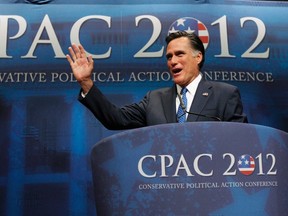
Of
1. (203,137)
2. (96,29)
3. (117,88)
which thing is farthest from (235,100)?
(96,29)

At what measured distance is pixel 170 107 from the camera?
3.59ft

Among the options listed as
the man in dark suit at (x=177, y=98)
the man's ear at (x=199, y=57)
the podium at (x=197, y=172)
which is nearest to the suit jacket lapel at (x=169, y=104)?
the man in dark suit at (x=177, y=98)

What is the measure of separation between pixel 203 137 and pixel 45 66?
1596 millimetres

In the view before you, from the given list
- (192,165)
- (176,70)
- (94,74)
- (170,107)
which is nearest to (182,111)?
(170,107)

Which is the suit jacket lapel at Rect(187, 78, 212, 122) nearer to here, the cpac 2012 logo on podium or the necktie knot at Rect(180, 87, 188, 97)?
the necktie knot at Rect(180, 87, 188, 97)

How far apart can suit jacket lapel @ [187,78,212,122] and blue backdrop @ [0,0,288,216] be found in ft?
3.68

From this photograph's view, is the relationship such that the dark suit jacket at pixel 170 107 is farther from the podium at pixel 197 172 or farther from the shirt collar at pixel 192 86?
the podium at pixel 197 172

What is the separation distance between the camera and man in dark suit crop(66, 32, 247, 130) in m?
1.05

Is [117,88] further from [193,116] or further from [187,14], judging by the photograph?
[193,116]

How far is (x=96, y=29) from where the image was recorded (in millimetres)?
2275

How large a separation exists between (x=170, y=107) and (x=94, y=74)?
3.92 ft

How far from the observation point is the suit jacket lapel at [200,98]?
1035mm

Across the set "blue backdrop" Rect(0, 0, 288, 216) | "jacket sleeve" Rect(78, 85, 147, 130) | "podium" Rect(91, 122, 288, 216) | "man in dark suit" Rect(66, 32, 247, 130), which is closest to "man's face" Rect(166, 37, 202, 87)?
"man in dark suit" Rect(66, 32, 247, 130)

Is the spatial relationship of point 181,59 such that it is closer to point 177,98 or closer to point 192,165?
point 177,98
